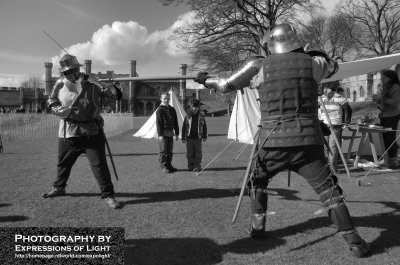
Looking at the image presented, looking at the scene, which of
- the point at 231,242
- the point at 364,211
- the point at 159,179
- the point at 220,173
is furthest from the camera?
the point at 220,173

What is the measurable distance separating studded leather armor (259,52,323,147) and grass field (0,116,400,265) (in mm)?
1037

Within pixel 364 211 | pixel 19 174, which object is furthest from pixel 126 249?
pixel 19 174

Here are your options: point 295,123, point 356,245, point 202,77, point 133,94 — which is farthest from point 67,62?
point 133,94

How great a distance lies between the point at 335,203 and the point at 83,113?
11.0ft

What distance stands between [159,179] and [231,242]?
349cm

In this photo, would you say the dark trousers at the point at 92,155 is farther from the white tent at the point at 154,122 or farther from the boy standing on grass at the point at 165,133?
the white tent at the point at 154,122

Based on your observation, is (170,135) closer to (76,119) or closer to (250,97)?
(76,119)

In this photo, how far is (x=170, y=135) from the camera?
780 cm

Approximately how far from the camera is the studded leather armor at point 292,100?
3191 millimetres

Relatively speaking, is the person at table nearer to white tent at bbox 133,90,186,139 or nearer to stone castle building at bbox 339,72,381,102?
white tent at bbox 133,90,186,139

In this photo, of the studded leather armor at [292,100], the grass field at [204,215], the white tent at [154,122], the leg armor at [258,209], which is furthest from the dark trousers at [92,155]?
the white tent at [154,122]

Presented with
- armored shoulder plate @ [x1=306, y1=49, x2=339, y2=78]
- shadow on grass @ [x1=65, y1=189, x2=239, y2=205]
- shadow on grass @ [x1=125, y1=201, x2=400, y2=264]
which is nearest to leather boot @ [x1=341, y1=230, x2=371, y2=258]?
shadow on grass @ [x1=125, y1=201, x2=400, y2=264]

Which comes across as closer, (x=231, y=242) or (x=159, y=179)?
(x=231, y=242)

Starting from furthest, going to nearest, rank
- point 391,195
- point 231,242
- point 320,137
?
point 391,195, point 231,242, point 320,137
